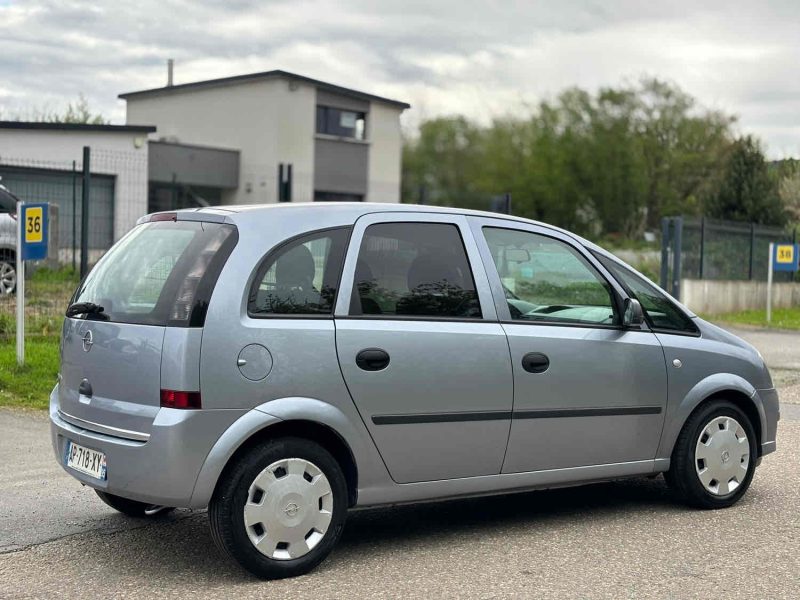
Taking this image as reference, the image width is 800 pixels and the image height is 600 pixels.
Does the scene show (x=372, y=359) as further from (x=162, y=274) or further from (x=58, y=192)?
(x=58, y=192)

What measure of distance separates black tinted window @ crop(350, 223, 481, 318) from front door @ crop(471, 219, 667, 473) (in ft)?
0.60

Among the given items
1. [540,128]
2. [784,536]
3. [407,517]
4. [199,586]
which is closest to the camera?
[199,586]

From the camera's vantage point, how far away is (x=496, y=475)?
218 inches

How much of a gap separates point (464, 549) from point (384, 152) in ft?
123

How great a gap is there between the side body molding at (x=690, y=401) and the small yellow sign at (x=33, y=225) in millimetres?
6920

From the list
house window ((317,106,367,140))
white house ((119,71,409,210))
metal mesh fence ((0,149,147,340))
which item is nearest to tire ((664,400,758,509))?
metal mesh fence ((0,149,147,340))

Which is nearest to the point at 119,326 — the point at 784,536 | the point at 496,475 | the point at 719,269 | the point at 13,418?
the point at 496,475

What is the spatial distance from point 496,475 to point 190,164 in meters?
32.4

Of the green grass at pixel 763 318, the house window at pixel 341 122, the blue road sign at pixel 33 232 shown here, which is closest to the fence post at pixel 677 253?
the green grass at pixel 763 318

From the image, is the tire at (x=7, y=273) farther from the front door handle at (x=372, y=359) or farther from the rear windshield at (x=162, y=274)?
the front door handle at (x=372, y=359)

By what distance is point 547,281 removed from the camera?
19.8 ft

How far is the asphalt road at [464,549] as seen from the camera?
4793mm

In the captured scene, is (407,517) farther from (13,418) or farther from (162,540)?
(13,418)

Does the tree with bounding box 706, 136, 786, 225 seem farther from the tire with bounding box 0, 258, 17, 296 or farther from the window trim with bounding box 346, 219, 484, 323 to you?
the window trim with bounding box 346, 219, 484, 323
